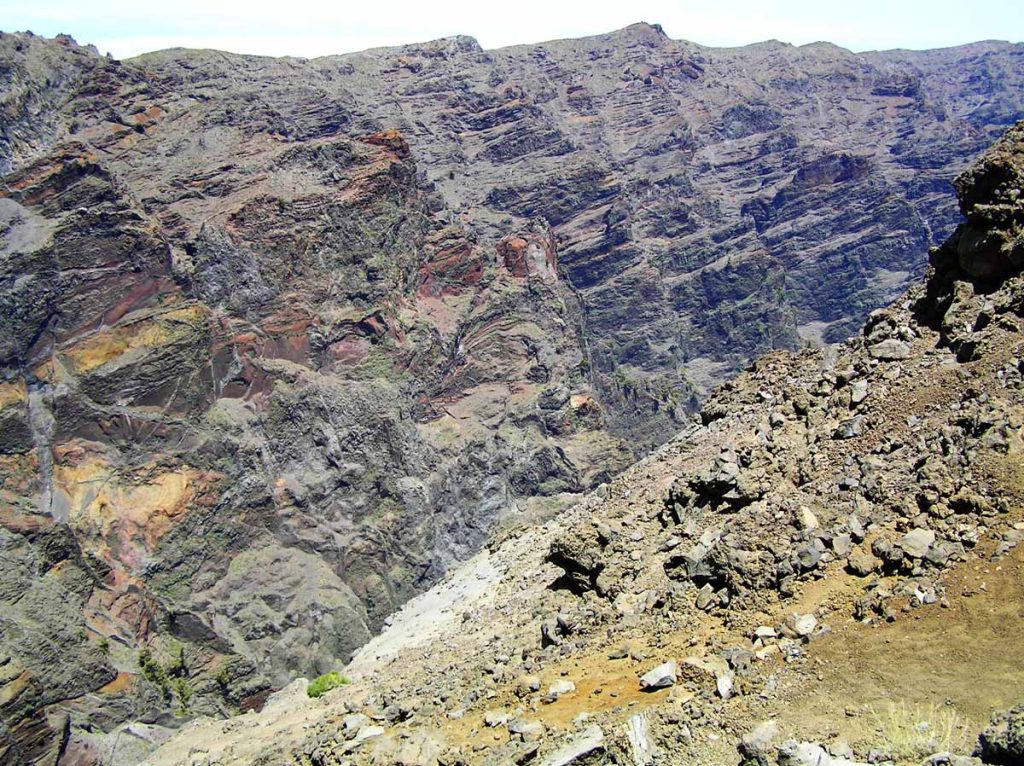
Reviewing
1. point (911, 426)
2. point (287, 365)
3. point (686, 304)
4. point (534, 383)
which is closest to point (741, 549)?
point (911, 426)

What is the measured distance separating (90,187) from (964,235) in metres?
82.8

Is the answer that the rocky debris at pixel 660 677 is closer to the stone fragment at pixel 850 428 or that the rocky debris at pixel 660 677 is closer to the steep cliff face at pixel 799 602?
the steep cliff face at pixel 799 602

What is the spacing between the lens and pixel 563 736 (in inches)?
597

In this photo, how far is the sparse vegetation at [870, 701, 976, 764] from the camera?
11953 mm

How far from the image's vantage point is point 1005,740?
10.9m

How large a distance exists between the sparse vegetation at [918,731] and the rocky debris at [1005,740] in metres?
0.68

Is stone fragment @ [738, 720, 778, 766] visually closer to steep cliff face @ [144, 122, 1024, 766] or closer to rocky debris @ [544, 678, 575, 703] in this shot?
steep cliff face @ [144, 122, 1024, 766]

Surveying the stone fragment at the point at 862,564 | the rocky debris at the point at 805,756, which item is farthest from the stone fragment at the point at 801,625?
the rocky debris at the point at 805,756

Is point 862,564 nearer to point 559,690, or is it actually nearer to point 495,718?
point 559,690

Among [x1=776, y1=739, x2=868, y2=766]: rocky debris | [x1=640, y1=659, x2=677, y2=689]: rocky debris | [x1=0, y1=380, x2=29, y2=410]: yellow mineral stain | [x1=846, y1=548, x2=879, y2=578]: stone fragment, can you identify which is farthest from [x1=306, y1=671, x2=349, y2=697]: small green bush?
[x1=0, y1=380, x2=29, y2=410]: yellow mineral stain

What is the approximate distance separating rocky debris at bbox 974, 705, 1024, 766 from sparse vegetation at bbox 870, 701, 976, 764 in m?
0.68

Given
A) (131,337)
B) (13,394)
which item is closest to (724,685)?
(13,394)

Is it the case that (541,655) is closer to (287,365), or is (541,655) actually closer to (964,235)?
(964,235)

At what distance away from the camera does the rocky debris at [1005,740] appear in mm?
10773
